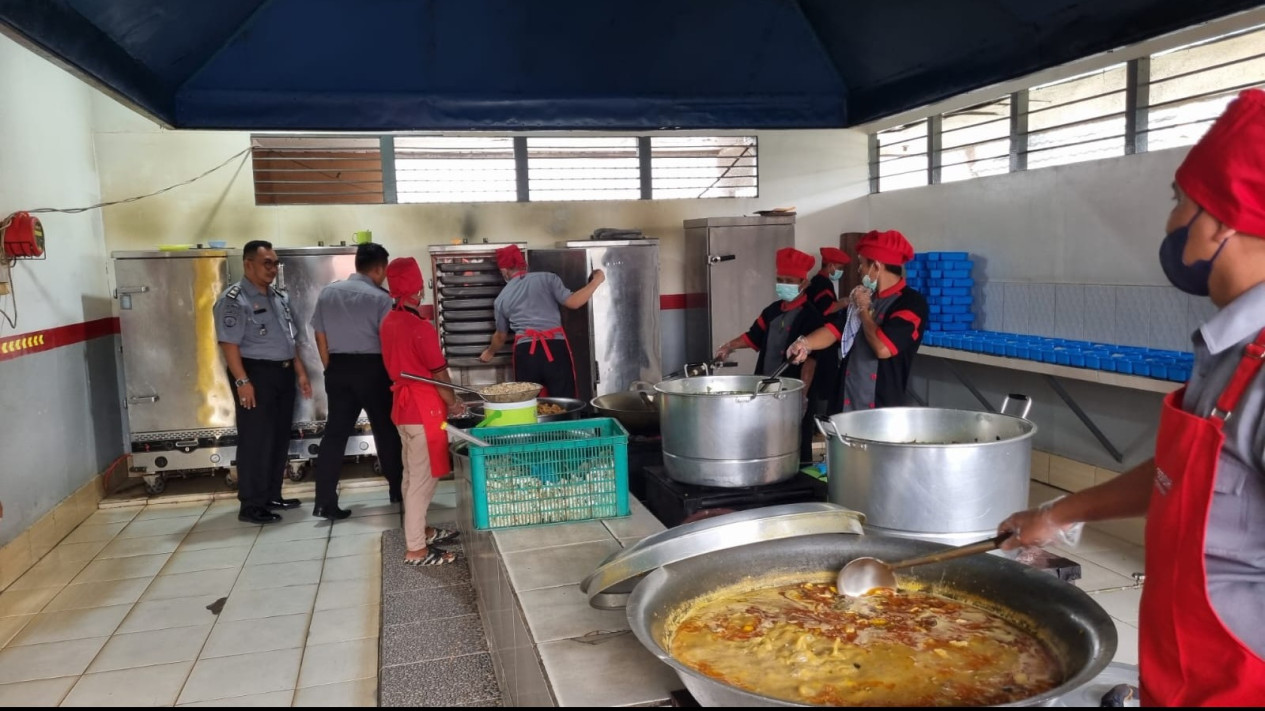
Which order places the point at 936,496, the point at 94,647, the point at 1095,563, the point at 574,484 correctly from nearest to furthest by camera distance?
the point at 936,496 → the point at 574,484 → the point at 94,647 → the point at 1095,563

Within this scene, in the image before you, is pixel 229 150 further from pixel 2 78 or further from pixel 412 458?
pixel 412 458

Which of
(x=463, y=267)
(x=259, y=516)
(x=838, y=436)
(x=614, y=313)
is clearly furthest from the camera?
(x=614, y=313)

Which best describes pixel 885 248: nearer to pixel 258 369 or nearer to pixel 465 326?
pixel 465 326

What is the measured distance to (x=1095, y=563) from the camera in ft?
13.0

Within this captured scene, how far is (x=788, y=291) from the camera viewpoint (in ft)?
16.1

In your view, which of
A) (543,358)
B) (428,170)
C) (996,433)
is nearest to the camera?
(996,433)

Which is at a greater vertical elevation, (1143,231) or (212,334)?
(1143,231)

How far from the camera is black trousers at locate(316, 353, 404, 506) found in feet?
16.6

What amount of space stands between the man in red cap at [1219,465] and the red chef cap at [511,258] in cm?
488

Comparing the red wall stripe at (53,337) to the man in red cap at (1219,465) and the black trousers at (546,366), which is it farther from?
the man in red cap at (1219,465)

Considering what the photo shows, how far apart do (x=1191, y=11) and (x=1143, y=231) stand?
3451 millimetres

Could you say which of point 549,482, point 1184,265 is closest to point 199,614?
point 549,482

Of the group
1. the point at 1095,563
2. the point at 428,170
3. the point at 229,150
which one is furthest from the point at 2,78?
the point at 1095,563

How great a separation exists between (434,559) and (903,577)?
9.99ft
